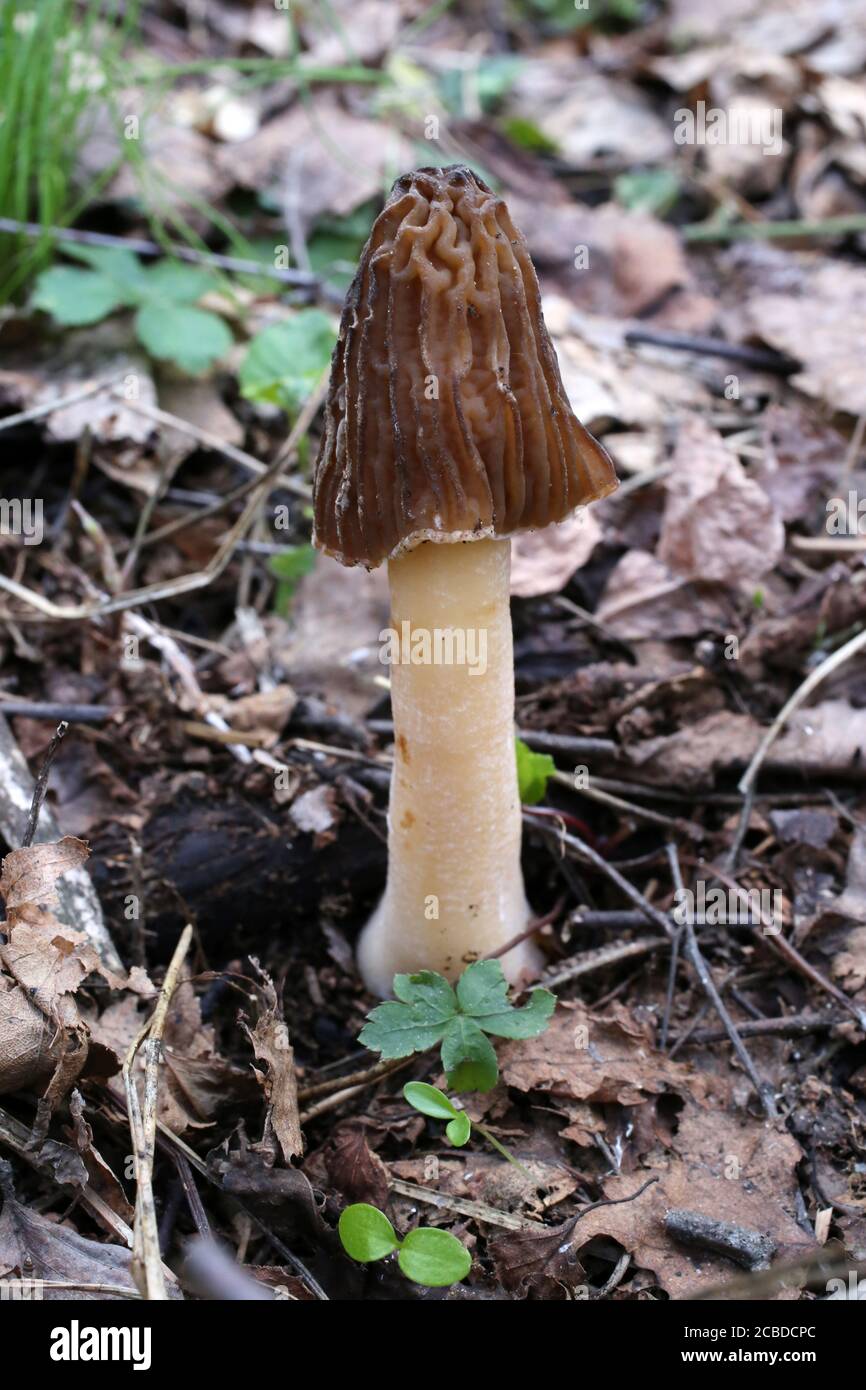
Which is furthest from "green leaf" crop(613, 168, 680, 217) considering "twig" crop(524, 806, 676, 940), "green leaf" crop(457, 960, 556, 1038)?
"green leaf" crop(457, 960, 556, 1038)

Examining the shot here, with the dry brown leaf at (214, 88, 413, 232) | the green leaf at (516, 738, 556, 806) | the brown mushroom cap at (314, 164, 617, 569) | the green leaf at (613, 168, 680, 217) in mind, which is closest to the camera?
the brown mushroom cap at (314, 164, 617, 569)

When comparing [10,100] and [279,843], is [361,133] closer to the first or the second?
[10,100]

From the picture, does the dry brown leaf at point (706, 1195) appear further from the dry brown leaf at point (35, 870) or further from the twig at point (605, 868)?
the dry brown leaf at point (35, 870)

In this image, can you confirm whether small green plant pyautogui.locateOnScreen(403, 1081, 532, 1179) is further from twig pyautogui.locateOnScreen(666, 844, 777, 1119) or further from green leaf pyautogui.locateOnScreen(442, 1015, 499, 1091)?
twig pyautogui.locateOnScreen(666, 844, 777, 1119)

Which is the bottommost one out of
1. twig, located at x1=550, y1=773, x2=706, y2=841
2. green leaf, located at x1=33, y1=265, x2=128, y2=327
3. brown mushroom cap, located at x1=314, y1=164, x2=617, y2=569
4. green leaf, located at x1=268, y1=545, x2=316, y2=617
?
twig, located at x1=550, y1=773, x2=706, y2=841

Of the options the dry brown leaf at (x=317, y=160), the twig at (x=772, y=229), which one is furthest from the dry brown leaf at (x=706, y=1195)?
the twig at (x=772, y=229)

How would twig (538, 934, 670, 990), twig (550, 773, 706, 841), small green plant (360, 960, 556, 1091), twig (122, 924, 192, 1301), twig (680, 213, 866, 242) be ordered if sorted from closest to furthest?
twig (122, 924, 192, 1301)
small green plant (360, 960, 556, 1091)
twig (538, 934, 670, 990)
twig (550, 773, 706, 841)
twig (680, 213, 866, 242)
